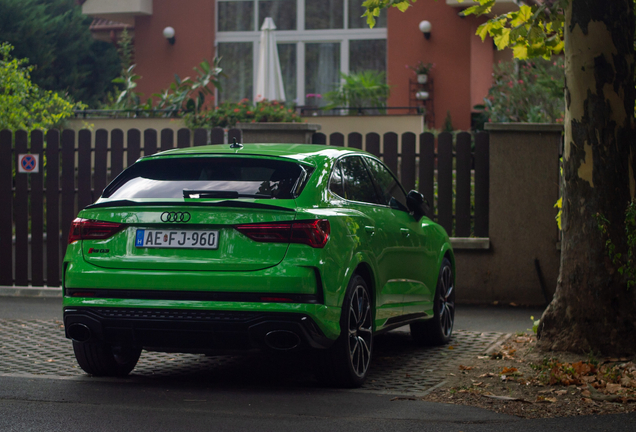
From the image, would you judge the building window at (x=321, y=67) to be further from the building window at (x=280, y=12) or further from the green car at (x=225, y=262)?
the green car at (x=225, y=262)

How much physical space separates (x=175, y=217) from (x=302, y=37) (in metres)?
18.6

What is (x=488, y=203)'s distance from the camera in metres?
10.9

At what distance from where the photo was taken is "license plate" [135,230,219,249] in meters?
5.63

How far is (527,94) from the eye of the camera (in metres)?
18.5

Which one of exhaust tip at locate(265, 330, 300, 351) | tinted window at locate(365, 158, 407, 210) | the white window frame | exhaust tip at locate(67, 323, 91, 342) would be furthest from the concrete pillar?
the white window frame

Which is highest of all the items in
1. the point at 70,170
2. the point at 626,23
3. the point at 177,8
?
the point at 177,8

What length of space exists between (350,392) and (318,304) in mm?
759

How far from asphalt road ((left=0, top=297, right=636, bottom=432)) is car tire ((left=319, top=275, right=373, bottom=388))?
0.39ft

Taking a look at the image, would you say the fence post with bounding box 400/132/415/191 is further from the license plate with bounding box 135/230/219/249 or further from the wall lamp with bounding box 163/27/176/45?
the wall lamp with bounding box 163/27/176/45

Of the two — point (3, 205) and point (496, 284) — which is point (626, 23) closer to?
point (496, 284)

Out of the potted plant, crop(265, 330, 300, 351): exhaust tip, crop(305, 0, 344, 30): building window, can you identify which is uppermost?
crop(305, 0, 344, 30): building window

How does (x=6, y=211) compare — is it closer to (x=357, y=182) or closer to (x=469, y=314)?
(x=469, y=314)

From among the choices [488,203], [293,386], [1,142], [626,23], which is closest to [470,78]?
[488,203]

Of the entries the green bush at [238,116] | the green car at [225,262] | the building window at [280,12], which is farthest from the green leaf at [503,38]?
the building window at [280,12]
